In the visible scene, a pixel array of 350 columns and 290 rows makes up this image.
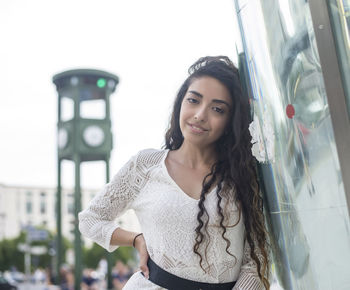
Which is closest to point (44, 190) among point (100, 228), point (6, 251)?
point (6, 251)

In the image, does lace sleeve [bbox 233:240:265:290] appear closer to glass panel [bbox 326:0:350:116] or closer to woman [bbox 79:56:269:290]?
woman [bbox 79:56:269:290]

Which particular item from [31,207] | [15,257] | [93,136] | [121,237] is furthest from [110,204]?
[31,207]

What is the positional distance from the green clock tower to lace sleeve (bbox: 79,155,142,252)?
20.2 feet

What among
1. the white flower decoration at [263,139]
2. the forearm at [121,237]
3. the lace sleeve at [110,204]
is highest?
the white flower decoration at [263,139]

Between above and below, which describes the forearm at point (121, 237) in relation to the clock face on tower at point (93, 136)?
below

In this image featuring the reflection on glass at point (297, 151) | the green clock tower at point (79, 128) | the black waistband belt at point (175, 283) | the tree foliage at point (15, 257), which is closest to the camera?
the reflection on glass at point (297, 151)

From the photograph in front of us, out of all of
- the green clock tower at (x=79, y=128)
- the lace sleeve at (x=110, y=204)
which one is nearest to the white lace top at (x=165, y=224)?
the lace sleeve at (x=110, y=204)

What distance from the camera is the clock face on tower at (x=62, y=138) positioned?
8133 millimetres

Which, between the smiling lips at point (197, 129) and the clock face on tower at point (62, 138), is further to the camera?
the clock face on tower at point (62, 138)

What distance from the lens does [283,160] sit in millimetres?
1326

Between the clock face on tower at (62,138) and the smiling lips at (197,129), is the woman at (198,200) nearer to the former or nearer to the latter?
the smiling lips at (197,129)

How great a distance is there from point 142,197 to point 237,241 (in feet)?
1.35

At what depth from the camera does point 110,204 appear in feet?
6.00

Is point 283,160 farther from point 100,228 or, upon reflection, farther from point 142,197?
point 100,228
